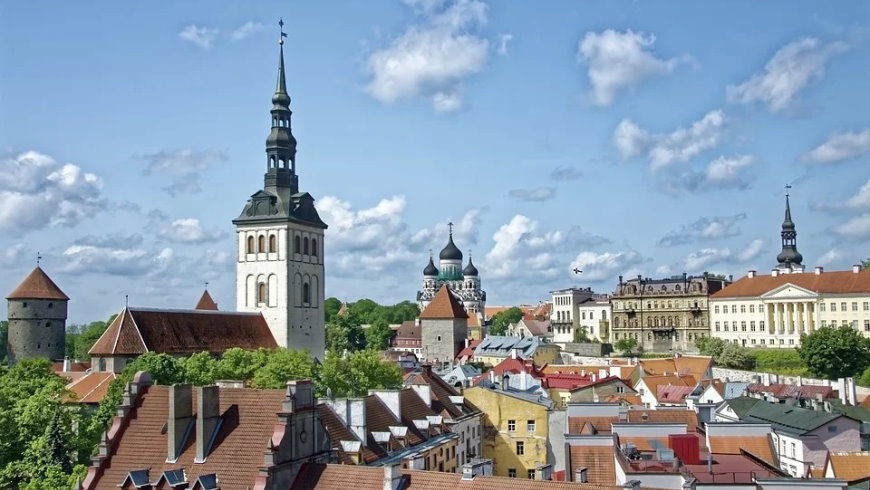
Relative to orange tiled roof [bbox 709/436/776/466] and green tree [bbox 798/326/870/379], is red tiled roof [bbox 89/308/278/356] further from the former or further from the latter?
green tree [bbox 798/326/870/379]

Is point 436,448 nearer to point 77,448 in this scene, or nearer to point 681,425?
point 681,425

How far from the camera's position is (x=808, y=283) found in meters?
119

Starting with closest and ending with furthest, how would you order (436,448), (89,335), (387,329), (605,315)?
(436,448), (89,335), (605,315), (387,329)

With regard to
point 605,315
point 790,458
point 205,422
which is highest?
point 605,315

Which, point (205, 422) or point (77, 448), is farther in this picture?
point (77, 448)

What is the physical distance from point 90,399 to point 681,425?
4397cm

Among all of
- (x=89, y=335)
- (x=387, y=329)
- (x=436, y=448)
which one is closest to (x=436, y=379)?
(x=436, y=448)

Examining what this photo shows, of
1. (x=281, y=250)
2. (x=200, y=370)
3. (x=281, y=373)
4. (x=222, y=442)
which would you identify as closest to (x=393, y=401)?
(x=222, y=442)

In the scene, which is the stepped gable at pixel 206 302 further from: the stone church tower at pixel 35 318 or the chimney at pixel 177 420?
the chimney at pixel 177 420

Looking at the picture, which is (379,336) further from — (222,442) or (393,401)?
(222,442)

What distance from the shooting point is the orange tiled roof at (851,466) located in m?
37.9

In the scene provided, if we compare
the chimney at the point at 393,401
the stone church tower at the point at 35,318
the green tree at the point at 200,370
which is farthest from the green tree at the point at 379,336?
the chimney at the point at 393,401

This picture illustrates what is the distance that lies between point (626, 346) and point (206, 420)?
11240 cm

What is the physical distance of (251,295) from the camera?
95.5 metres
